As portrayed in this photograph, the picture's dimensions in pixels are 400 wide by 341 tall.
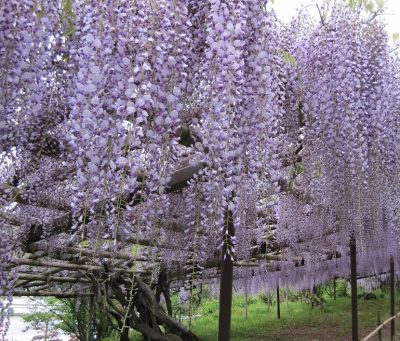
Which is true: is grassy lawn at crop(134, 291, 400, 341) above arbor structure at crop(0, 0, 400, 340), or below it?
below

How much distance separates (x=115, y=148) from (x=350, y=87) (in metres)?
1.67

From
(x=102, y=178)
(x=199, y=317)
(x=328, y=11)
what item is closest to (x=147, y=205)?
(x=102, y=178)

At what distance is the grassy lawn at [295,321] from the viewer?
446 inches

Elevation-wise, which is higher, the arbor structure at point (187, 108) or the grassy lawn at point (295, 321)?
the arbor structure at point (187, 108)

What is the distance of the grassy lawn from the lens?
1133 centimetres

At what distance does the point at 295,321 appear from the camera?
1355 centimetres

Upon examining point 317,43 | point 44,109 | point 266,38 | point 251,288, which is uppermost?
point 317,43

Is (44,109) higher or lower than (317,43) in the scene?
lower

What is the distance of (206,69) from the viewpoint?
205cm

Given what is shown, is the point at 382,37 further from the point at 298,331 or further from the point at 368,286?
the point at 368,286

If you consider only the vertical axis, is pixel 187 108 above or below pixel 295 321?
above

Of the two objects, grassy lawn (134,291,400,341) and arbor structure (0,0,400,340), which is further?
grassy lawn (134,291,400,341)

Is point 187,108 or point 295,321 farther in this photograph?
point 295,321

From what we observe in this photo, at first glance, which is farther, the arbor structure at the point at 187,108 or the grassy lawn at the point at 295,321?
the grassy lawn at the point at 295,321
